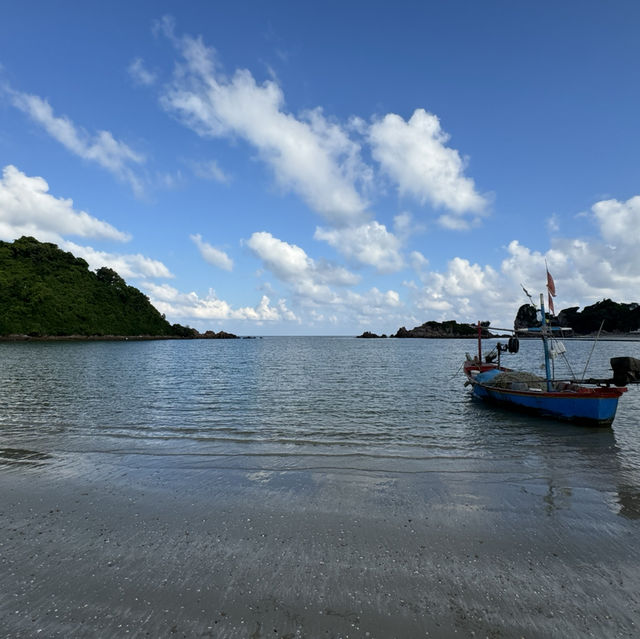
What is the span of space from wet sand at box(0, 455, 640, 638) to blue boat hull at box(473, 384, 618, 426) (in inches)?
433

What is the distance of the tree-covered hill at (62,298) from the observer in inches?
5212

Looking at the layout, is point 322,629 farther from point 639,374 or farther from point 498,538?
point 639,374

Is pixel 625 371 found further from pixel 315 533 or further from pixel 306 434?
pixel 315 533

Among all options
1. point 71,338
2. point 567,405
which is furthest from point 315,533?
point 71,338

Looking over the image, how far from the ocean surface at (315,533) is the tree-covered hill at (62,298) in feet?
485

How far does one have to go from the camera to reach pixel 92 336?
484ft

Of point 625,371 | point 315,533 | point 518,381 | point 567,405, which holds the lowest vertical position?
point 315,533

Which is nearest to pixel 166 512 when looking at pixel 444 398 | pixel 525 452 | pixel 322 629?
pixel 322 629

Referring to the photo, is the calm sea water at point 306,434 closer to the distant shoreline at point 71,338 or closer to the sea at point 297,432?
the sea at point 297,432

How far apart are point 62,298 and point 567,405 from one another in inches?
6969

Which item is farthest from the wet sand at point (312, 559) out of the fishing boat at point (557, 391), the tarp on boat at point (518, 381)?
the tarp on boat at point (518, 381)

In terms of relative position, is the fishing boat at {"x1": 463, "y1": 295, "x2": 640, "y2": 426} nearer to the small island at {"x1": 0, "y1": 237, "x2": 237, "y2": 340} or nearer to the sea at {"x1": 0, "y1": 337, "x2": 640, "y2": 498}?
the sea at {"x1": 0, "y1": 337, "x2": 640, "y2": 498}

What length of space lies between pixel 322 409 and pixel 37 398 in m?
19.6

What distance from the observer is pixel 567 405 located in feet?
64.0
